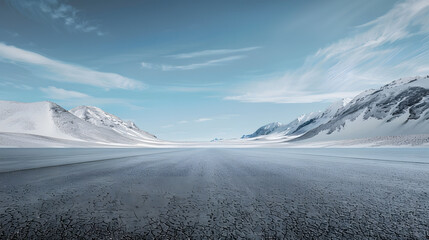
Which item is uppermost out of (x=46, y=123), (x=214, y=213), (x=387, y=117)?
(x=46, y=123)

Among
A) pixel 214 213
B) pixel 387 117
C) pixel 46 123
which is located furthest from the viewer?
pixel 46 123

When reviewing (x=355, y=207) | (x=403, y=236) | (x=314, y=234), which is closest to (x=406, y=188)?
(x=355, y=207)

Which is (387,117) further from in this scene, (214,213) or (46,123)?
(46,123)

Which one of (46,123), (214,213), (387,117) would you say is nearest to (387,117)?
(387,117)

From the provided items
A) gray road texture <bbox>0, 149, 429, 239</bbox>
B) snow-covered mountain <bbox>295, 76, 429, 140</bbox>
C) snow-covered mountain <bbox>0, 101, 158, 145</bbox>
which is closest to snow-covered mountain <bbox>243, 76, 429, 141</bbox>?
snow-covered mountain <bbox>295, 76, 429, 140</bbox>

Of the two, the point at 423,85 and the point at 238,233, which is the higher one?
the point at 423,85

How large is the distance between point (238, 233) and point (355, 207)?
2.14 meters

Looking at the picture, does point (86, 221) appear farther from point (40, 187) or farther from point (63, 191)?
point (40, 187)

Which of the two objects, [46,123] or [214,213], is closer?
[214,213]

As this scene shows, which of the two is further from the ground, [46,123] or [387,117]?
[46,123]

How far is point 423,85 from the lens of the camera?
403 ft

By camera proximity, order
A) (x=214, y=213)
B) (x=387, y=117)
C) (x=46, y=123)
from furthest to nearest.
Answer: (x=46, y=123) < (x=387, y=117) < (x=214, y=213)

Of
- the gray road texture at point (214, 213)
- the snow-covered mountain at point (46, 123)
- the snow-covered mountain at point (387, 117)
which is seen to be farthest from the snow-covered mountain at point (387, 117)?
the snow-covered mountain at point (46, 123)

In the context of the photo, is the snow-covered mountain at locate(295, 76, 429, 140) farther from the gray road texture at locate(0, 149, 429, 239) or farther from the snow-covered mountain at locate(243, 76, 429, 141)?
the gray road texture at locate(0, 149, 429, 239)
